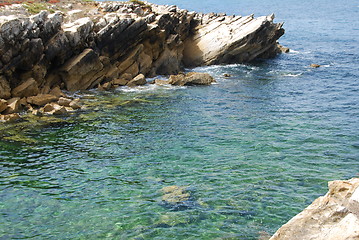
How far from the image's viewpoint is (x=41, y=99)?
38.3 meters

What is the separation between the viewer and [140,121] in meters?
34.8

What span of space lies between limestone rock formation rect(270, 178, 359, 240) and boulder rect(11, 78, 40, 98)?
3442 centimetres

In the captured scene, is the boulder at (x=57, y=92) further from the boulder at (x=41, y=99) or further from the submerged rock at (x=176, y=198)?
the submerged rock at (x=176, y=198)

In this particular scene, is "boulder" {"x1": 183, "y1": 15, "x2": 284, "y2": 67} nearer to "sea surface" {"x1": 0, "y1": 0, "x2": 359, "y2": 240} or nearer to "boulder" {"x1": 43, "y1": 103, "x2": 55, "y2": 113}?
"sea surface" {"x1": 0, "y1": 0, "x2": 359, "y2": 240}

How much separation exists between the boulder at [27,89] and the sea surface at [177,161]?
17.8 feet

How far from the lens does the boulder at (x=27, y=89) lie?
3866 cm

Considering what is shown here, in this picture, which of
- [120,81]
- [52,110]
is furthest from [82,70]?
[52,110]

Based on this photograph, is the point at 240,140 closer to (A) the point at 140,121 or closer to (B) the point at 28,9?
(A) the point at 140,121

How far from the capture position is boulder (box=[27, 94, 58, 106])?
37938mm

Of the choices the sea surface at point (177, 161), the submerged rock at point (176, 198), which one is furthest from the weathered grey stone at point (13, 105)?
the submerged rock at point (176, 198)

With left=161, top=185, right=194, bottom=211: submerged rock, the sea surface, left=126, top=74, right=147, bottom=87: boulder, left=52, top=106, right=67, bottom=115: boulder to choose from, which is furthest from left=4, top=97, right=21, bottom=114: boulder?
left=161, top=185, right=194, bottom=211: submerged rock

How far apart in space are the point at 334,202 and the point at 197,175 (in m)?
13.0

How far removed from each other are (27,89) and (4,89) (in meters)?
2.22

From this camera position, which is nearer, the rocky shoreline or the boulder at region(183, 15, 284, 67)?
the rocky shoreline
